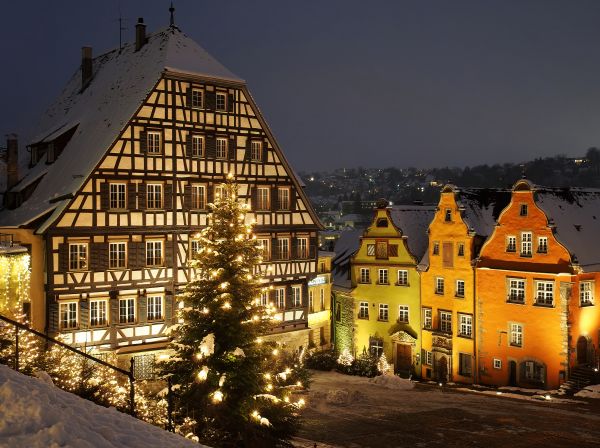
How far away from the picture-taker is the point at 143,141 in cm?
3022

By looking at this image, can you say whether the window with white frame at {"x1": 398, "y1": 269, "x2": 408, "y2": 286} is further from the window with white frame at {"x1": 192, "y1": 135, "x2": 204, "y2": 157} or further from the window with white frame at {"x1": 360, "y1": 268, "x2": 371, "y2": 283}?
the window with white frame at {"x1": 192, "y1": 135, "x2": 204, "y2": 157}

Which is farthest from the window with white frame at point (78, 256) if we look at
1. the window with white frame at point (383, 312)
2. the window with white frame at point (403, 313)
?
the window with white frame at point (403, 313)

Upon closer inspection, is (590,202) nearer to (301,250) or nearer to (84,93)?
(301,250)

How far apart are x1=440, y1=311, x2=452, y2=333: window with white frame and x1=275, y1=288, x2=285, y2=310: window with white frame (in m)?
10.9

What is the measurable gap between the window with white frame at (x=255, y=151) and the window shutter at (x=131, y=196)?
21.9 feet

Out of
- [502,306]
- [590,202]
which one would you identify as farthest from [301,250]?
[590,202]

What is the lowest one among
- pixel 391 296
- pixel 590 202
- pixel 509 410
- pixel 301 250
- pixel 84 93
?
pixel 509 410

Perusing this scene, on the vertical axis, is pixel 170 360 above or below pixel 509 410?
above

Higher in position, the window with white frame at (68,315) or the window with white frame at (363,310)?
the window with white frame at (68,315)

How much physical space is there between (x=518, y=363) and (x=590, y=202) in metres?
11.3

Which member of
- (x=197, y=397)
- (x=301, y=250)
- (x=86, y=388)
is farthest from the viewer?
(x=301, y=250)

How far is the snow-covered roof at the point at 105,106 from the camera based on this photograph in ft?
97.5

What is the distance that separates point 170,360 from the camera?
68.4 feet

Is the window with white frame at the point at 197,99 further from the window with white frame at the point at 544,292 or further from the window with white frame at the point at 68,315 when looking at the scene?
the window with white frame at the point at 544,292
